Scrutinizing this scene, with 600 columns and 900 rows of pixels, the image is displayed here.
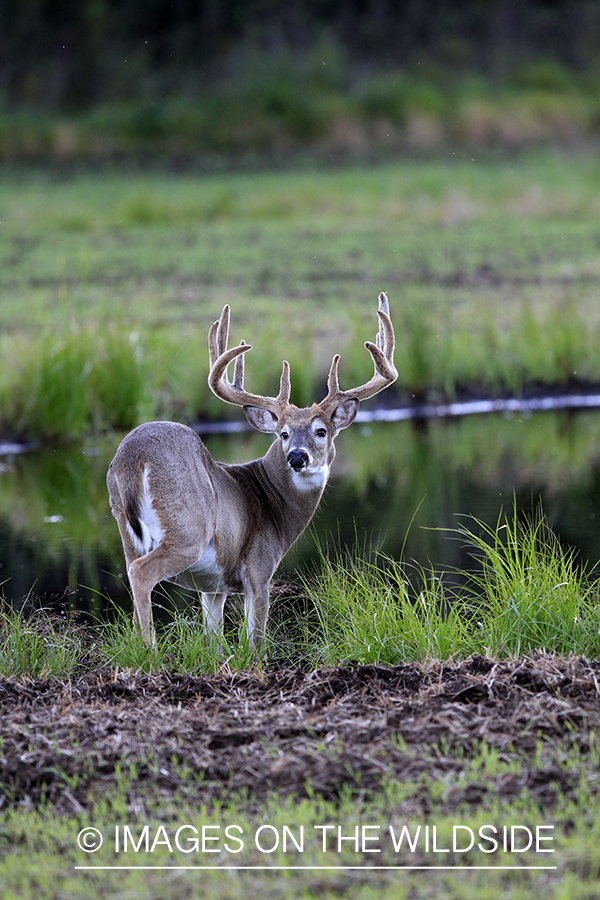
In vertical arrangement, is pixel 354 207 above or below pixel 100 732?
above

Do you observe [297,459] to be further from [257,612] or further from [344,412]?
[257,612]

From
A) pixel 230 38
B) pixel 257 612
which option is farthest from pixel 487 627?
pixel 230 38

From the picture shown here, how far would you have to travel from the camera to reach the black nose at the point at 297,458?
6.50 meters

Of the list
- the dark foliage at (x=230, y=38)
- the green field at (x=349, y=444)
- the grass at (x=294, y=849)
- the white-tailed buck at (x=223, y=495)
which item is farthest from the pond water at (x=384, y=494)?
the dark foliage at (x=230, y=38)

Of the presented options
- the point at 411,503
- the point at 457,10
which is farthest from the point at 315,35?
the point at 411,503

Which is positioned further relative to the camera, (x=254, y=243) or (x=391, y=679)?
(x=254, y=243)

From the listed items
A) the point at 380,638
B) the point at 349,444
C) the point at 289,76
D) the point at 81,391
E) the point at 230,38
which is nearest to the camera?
the point at 380,638

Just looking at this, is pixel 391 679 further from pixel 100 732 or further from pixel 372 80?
pixel 372 80

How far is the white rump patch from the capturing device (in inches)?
244

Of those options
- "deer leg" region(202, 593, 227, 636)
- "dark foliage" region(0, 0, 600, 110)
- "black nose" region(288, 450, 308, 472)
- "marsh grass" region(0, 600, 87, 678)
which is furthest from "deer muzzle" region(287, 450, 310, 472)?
"dark foliage" region(0, 0, 600, 110)

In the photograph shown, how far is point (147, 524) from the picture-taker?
6281 millimetres

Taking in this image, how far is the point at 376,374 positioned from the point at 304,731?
2526 mm

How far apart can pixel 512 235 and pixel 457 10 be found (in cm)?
3838

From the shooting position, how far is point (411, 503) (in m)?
11.0
